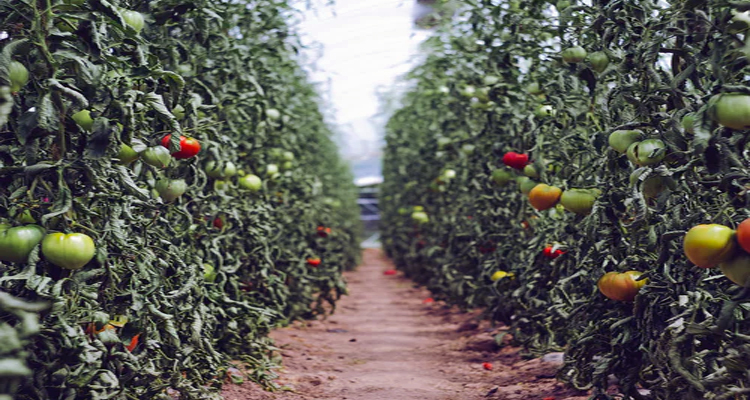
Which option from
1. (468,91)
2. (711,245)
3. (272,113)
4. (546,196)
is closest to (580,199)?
(546,196)

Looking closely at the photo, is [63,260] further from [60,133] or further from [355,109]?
[355,109]

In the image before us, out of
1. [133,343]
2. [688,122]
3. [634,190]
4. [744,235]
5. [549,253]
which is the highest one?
[688,122]

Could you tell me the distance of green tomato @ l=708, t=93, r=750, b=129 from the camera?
168 cm

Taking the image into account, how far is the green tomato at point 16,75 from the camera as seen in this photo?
1.73 meters

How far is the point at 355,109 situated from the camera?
14695 mm

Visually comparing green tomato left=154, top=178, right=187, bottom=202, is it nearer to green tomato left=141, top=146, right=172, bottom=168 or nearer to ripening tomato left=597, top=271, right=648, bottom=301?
green tomato left=141, top=146, right=172, bottom=168

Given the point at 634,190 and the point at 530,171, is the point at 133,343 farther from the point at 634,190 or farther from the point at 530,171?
the point at 530,171

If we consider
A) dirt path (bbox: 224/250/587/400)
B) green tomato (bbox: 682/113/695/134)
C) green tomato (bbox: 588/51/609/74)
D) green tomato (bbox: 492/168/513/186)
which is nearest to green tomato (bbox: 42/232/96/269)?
dirt path (bbox: 224/250/587/400)

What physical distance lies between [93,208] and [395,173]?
8.72 meters

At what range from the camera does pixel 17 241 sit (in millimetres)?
1798

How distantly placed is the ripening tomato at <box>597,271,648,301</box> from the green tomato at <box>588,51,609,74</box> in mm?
842

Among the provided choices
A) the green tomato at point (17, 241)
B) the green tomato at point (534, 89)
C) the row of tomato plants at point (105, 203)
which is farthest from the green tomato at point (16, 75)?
the green tomato at point (534, 89)

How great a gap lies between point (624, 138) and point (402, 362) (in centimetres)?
258

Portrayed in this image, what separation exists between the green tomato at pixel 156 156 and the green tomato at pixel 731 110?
5.45 ft
